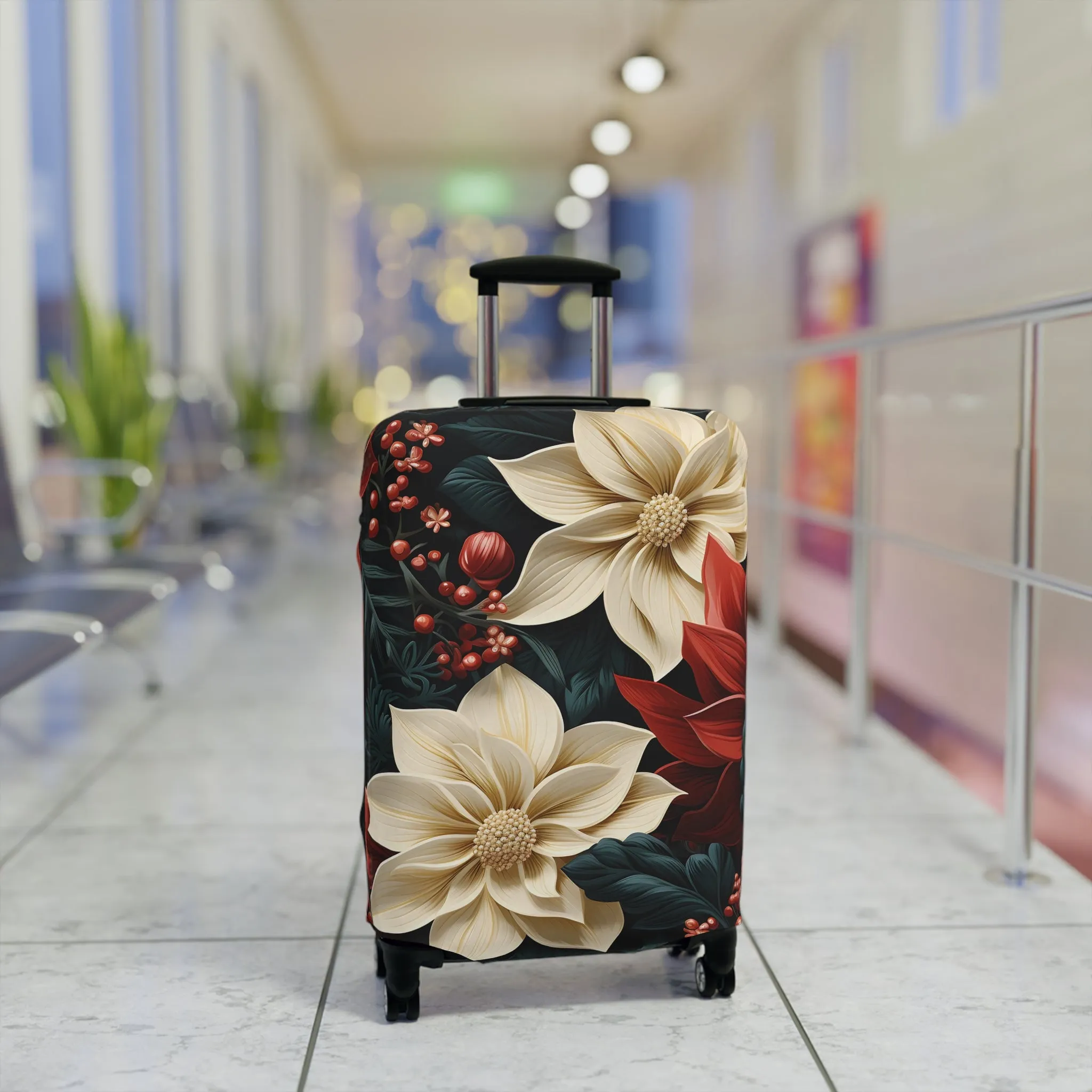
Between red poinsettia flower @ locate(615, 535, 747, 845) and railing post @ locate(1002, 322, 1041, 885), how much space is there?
2.20 feet

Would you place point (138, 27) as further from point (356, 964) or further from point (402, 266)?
point (402, 266)

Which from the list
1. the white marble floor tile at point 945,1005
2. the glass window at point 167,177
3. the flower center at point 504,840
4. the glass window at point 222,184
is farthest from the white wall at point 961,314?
the glass window at point 222,184

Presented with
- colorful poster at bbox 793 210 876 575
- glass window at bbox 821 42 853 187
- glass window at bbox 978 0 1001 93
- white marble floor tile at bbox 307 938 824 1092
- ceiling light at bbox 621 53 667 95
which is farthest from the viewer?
glass window at bbox 821 42 853 187

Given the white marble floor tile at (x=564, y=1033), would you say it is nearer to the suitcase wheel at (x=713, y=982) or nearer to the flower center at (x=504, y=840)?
the suitcase wheel at (x=713, y=982)

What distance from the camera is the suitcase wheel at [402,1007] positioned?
1366mm

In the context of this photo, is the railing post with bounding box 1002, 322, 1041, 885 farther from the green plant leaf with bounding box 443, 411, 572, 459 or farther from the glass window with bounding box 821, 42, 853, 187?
the glass window with bounding box 821, 42, 853, 187

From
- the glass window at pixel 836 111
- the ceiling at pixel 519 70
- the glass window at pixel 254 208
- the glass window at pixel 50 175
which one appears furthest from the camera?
the glass window at pixel 254 208

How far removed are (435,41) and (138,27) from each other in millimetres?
3377

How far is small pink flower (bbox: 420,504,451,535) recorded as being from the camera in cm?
127

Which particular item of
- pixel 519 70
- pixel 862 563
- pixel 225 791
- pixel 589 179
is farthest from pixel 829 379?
pixel 225 791

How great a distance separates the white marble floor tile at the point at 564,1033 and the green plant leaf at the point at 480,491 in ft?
1.80

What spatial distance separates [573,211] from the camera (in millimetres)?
10945

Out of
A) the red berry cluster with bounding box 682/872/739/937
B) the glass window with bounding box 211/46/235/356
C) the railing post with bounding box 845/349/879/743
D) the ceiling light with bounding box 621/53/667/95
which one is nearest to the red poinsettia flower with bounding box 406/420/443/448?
the red berry cluster with bounding box 682/872/739/937

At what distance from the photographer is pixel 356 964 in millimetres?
1535
